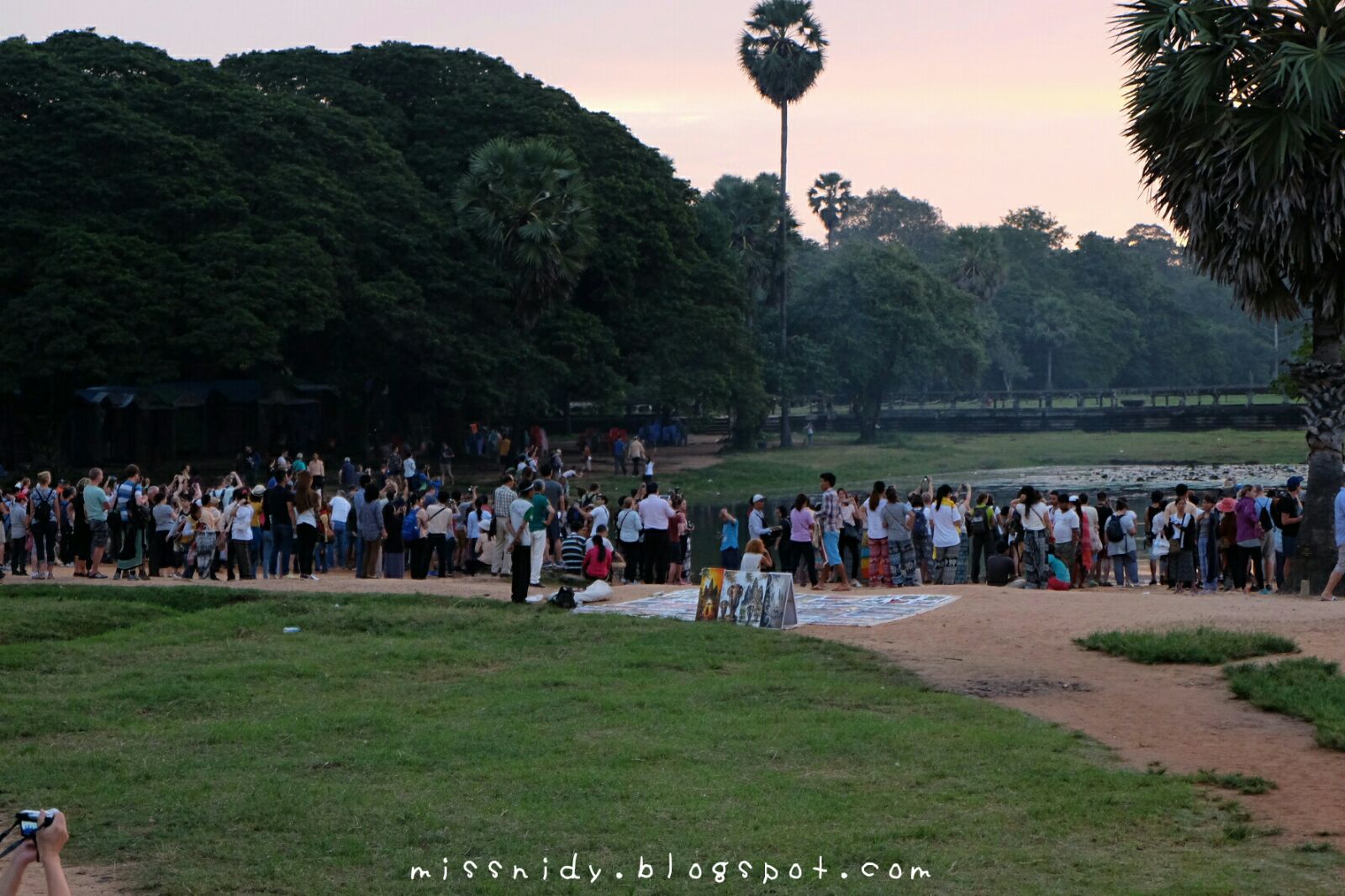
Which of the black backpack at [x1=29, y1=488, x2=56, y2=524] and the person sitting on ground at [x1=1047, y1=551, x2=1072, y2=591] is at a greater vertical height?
the black backpack at [x1=29, y1=488, x2=56, y2=524]

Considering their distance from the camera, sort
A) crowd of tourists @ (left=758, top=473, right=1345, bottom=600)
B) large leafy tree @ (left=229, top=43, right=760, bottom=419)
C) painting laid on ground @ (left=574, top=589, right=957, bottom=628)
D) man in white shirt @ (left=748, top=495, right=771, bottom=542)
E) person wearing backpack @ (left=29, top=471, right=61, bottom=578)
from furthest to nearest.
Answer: large leafy tree @ (left=229, top=43, right=760, bottom=419) < person wearing backpack @ (left=29, top=471, right=61, bottom=578) < man in white shirt @ (left=748, top=495, right=771, bottom=542) < crowd of tourists @ (left=758, top=473, right=1345, bottom=600) < painting laid on ground @ (left=574, top=589, right=957, bottom=628)

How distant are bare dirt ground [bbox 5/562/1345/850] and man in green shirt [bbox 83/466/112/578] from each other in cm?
110

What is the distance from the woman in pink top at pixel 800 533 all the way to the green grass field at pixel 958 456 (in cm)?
2474

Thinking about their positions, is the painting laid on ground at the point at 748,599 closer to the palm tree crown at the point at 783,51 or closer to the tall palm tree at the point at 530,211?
the tall palm tree at the point at 530,211

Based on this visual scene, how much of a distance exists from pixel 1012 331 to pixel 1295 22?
70575mm

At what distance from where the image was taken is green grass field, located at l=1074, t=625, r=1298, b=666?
1308cm

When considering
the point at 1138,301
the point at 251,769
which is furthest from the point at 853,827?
the point at 1138,301

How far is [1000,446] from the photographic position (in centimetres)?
6159

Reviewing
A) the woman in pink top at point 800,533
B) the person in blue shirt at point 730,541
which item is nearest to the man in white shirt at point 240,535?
the person in blue shirt at point 730,541

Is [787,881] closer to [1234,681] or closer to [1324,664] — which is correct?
[1234,681]

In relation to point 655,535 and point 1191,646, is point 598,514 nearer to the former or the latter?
point 655,535

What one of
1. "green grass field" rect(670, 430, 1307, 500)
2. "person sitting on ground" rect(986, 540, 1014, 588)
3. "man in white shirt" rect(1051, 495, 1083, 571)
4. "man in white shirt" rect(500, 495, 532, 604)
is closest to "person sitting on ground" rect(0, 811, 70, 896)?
"man in white shirt" rect(500, 495, 532, 604)

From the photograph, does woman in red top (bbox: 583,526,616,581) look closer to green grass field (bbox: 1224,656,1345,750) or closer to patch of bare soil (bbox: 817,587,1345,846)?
patch of bare soil (bbox: 817,587,1345,846)

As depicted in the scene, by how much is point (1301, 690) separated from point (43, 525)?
17.0 meters
